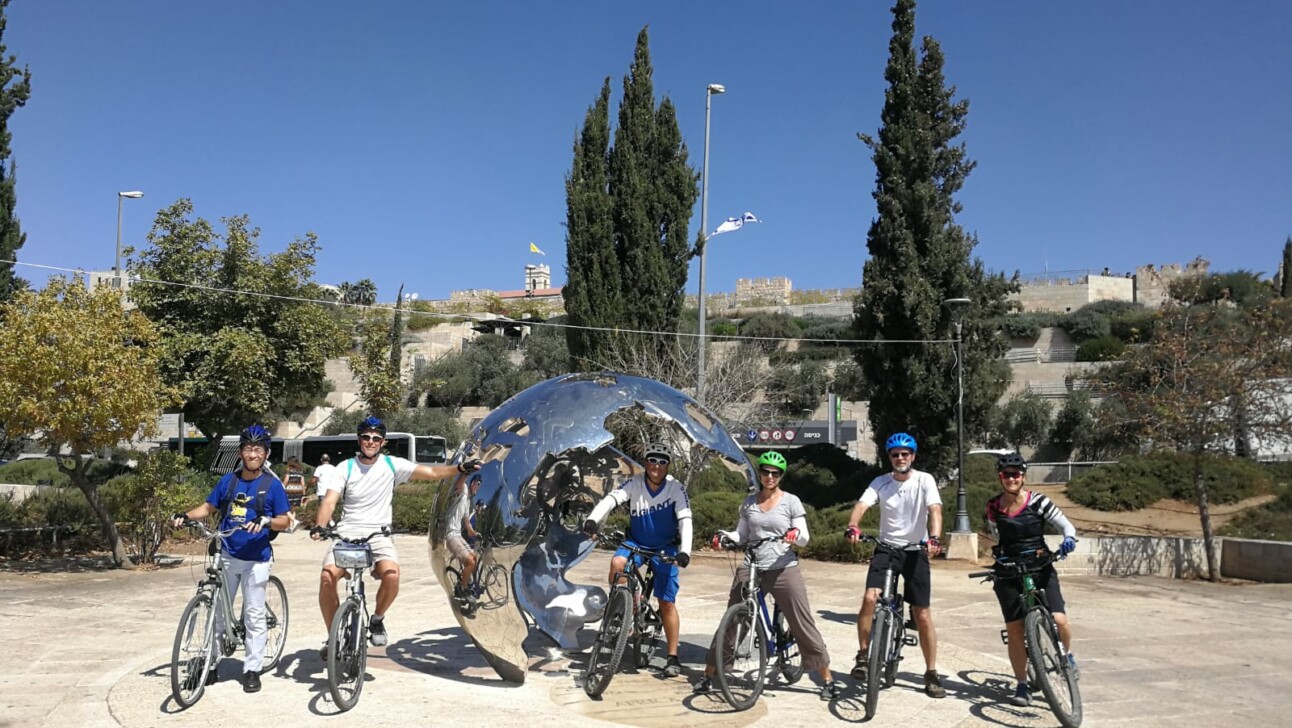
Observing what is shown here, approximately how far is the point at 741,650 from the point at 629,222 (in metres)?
21.8

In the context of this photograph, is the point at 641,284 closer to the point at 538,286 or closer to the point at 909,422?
→ the point at 909,422

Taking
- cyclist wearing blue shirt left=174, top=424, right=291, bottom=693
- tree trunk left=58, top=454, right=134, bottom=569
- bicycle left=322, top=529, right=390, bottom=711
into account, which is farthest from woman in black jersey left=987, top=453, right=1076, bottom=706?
tree trunk left=58, top=454, right=134, bottom=569

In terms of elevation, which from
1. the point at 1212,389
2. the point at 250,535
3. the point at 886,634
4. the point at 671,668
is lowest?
the point at 671,668

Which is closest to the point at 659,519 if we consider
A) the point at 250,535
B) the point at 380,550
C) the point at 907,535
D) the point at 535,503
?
the point at 535,503

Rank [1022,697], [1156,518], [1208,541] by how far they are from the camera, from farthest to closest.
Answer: [1156,518], [1208,541], [1022,697]

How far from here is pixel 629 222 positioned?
90.2ft

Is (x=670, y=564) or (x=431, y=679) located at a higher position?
(x=670, y=564)

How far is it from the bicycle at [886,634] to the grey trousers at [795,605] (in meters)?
0.36

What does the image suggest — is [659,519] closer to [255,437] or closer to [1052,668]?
[1052,668]

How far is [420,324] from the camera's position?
3223 inches

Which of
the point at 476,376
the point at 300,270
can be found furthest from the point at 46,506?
the point at 476,376

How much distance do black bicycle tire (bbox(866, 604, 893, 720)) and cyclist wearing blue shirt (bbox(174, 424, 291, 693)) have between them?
13.0 feet

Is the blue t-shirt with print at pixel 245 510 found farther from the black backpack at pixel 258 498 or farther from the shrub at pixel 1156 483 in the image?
the shrub at pixel 1156 483

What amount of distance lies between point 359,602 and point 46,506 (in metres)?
12.8
